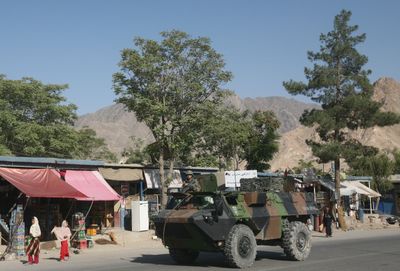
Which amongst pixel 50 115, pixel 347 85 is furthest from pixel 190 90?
pixel 50 115

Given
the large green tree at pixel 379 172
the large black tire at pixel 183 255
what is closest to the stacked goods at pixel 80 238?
the large black tire at pixel 183 255

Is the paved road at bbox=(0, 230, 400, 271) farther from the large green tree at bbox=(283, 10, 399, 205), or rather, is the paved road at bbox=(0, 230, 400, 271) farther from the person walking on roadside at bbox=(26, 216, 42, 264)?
the large green tree at bbox=(283, 10, 399, 205)

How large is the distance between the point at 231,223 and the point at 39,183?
9.17m

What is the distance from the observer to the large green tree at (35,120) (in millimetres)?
39250

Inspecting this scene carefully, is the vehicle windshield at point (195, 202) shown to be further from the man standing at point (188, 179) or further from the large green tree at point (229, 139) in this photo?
the large green tree at point (229, 139)

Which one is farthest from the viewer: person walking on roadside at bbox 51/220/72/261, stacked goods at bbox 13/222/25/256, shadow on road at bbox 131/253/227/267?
stacked goods at bbox 13/222/25/256

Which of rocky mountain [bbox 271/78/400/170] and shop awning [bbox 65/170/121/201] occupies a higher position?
rocky mountain [bbox 271/78/400/170]

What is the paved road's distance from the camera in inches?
542

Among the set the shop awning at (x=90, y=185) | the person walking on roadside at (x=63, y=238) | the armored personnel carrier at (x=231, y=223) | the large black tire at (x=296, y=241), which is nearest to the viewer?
the armored personnel carrier at (x=231, y=223)

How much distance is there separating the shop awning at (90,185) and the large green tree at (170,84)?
159 inches

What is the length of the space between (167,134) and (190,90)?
8.24 feet

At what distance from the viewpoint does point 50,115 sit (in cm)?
4359

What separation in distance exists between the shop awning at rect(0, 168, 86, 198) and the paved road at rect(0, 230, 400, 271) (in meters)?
2.15

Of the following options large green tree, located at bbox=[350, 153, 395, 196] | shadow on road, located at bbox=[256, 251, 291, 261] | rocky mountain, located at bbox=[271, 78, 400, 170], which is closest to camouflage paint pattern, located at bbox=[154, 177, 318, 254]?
shadow on road, located at bbox=[256, 251, 291, 261]
